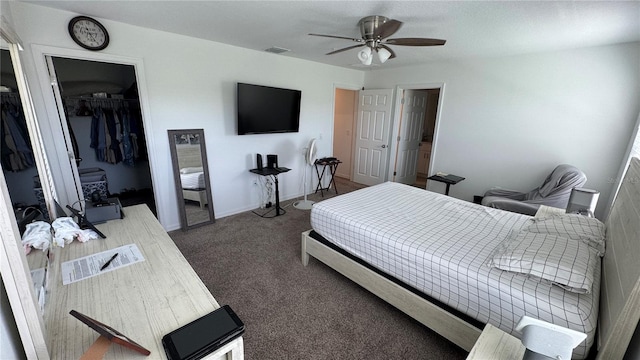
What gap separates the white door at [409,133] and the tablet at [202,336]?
465cm

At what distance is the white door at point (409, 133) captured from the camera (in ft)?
15.9

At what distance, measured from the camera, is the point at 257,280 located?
2346mm

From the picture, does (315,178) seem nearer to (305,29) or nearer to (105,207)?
(305,29)

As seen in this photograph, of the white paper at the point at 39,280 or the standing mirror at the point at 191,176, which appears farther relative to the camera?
the standing mirror at the point at 191,176

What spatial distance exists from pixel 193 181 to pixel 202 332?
9.14 feet

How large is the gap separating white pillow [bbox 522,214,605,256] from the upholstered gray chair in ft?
3.78

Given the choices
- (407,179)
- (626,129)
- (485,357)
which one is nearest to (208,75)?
(485,357)

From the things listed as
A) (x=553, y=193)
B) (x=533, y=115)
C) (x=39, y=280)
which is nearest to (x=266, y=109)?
(x=39, y=280)

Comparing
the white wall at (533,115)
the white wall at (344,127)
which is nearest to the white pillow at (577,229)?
the white wall at (533,115)

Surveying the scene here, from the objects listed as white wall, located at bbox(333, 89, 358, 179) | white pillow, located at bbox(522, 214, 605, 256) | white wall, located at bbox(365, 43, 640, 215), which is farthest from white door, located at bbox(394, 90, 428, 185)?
white pillow, located at bbox(522, 214, 605, 256)

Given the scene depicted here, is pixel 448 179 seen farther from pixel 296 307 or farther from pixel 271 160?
pixel 296 307

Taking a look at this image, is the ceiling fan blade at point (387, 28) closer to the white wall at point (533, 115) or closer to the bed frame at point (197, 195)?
the white wall at point (533, 115)

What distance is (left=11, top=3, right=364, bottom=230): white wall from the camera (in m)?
2.26

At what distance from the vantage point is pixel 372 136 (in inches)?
207
